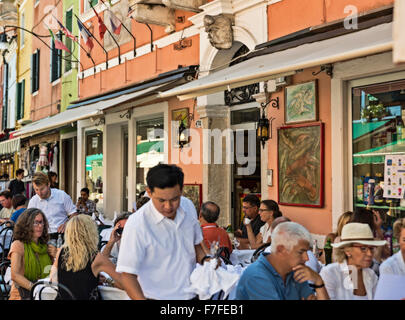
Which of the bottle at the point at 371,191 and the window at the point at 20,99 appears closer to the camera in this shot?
the bottle at the point at 371,191

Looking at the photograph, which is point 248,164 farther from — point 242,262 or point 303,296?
point 303,296

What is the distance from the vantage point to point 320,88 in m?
8.02

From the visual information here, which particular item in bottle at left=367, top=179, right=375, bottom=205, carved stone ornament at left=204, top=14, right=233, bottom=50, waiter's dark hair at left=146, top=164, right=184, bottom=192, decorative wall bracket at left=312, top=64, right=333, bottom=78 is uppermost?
carved stone ornament at left=204, top=14, right=233, bottom=50

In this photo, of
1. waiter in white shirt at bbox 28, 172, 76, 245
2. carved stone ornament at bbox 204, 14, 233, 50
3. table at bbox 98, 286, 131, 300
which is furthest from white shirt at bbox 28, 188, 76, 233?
table at bbox 98, 286, 131, 300

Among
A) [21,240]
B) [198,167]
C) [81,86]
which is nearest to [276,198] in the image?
[198,167]

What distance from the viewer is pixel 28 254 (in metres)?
5.36

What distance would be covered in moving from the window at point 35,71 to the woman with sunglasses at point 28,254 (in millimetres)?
17780

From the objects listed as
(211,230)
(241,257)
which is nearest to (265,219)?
(241,257)

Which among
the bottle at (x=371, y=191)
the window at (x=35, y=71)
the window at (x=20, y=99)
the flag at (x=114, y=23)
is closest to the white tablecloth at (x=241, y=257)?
A: the bottle at (x=371, y=191)

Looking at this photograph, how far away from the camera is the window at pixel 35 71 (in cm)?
2242

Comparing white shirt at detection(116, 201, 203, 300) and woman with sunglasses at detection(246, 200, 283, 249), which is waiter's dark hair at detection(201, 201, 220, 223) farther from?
white shirt at detection(116, 201, 203, 300)

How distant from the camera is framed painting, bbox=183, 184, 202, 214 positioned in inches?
429

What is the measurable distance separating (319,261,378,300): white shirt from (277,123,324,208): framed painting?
3.97 metres

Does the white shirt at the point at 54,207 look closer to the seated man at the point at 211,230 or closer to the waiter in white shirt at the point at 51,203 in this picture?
the waiter in white shirt at the point at 51,203
